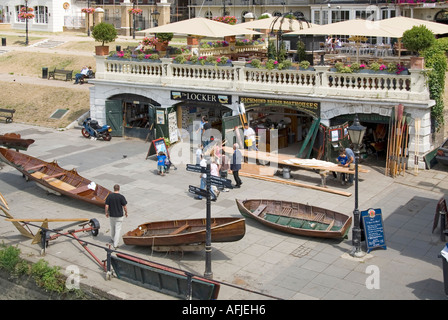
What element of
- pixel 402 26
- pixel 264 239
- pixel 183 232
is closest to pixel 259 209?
pixel 264 239

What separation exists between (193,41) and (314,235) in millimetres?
16588

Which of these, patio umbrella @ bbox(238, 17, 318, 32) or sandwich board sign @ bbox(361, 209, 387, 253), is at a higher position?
patio umbrella @ bbox(238, 17, 318, 32)

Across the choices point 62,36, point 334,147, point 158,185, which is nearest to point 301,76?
point 334,147

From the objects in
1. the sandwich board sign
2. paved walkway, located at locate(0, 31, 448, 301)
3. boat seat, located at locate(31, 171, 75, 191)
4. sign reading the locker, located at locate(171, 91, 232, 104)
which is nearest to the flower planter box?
sign reading the locker, located at locate(171, 91, 232, 104)

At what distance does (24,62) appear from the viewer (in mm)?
42469

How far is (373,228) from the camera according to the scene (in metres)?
15.7

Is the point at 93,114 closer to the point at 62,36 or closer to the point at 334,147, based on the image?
the point at 334,147

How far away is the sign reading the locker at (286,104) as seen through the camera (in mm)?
23578

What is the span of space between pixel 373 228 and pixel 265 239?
2.86 meters

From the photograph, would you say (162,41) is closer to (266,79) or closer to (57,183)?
(266,79)

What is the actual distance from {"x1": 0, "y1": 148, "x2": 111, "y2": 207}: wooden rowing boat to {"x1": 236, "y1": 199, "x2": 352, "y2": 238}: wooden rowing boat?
4.57 meters

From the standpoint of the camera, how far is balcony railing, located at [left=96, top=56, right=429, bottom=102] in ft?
72.6

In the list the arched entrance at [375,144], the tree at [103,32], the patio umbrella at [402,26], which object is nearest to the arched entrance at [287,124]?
the arched entrance at [375,144]

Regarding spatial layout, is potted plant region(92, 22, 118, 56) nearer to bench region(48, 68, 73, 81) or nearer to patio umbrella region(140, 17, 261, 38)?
patio umbrella region(140, 17, 261, 38)
